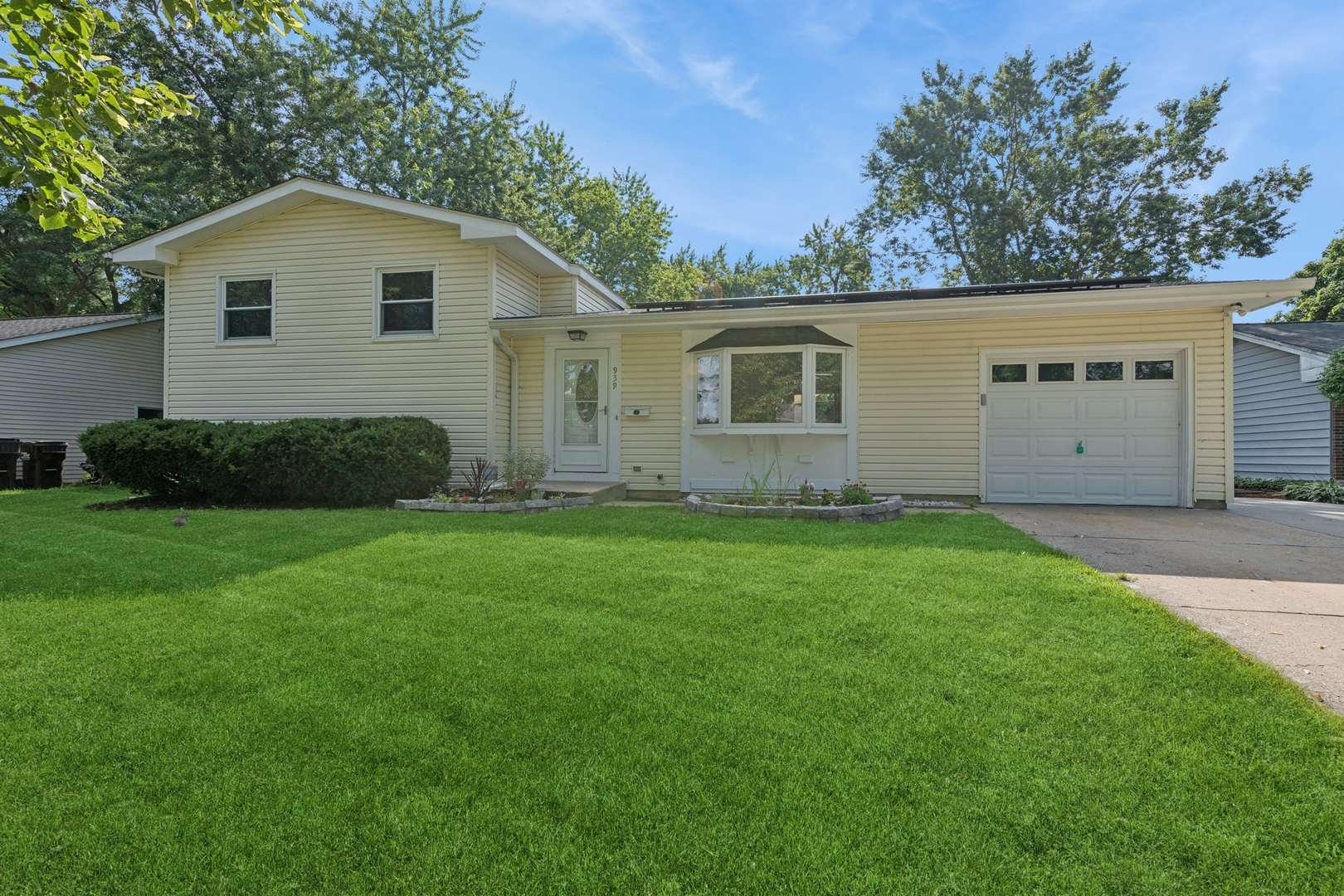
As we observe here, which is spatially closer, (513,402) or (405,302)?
(405,302)

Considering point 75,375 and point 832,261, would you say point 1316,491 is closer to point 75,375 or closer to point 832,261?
point 832,261

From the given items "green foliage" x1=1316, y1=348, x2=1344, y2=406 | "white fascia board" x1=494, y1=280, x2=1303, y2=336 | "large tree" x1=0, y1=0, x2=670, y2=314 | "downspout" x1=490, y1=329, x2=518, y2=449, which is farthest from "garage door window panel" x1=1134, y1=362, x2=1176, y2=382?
"large tree" x1=0, y1=0, x2=670, y2=314

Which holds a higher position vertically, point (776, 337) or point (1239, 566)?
point (776, 337)

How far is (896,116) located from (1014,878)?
2644 cm

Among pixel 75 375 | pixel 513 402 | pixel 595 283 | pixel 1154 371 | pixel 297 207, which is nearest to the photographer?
pixel 1154 371

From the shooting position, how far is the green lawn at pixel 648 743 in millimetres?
1456

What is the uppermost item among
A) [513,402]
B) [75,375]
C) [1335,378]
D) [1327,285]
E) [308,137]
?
[308,137]

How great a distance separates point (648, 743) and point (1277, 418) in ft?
54.6

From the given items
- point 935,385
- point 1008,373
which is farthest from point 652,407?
point 1008,373

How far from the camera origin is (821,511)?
21.0 feet

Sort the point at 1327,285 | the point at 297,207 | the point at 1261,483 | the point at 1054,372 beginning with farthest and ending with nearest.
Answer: the point at 1327,285
the point at 1261,483
the point at 297,207
the point at 1054,372

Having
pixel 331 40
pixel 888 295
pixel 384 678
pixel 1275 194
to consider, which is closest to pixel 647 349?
pixel 888 295

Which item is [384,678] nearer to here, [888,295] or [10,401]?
[888,295]

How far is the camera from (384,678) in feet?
7.91
